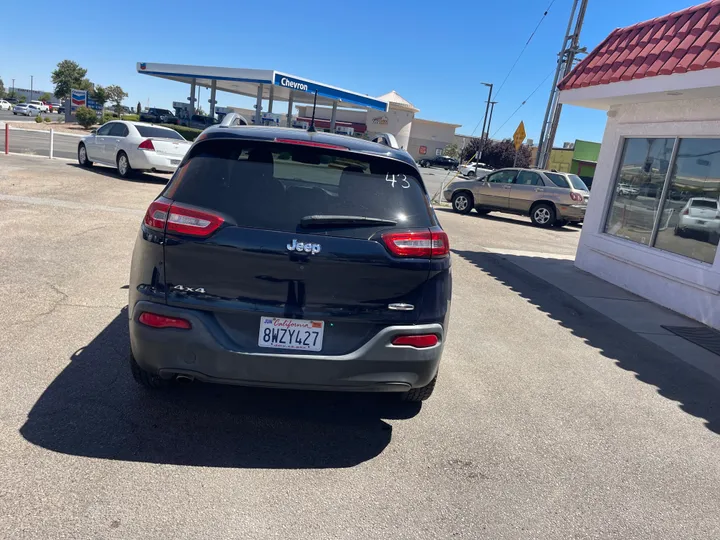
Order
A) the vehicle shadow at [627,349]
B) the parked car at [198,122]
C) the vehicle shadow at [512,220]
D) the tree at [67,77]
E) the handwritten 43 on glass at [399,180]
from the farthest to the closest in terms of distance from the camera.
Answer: the tree at [67,77], the parked car at [198,122], the vehicle shadow at [512,220], the vehicle shadow at [627,349], the handwritten 43 on glass at [399,180]

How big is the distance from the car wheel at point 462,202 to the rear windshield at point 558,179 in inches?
101

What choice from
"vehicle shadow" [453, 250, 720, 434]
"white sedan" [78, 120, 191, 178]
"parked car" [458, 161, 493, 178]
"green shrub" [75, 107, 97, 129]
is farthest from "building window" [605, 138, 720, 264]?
"green shrub" [75, 107, 97, 129]

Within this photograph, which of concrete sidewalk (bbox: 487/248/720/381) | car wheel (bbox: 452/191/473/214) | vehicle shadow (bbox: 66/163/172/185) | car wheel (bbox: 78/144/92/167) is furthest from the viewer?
car wheel (bbox: 452/191/473/214)

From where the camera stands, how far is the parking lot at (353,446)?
9.42 ft

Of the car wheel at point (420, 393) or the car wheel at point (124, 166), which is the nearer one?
the car wheel at point (420, 393)

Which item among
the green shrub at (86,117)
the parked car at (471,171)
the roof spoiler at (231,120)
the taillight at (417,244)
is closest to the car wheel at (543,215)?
the parked car at (471,171)

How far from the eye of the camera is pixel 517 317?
7031mm

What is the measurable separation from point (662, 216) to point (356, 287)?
743cm

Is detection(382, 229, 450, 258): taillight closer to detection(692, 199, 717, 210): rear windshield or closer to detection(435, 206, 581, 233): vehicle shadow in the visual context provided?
detection(692, 199, 717, 210): rear windshield

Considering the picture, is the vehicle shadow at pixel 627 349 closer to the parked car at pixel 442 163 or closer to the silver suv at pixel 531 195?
the silver suv at pixel 531 195

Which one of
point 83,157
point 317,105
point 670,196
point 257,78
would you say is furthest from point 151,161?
point 317,105

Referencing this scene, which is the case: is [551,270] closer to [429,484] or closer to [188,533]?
[429,484]

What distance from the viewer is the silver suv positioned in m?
17.4

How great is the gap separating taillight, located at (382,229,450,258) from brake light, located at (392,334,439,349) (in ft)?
1.56
